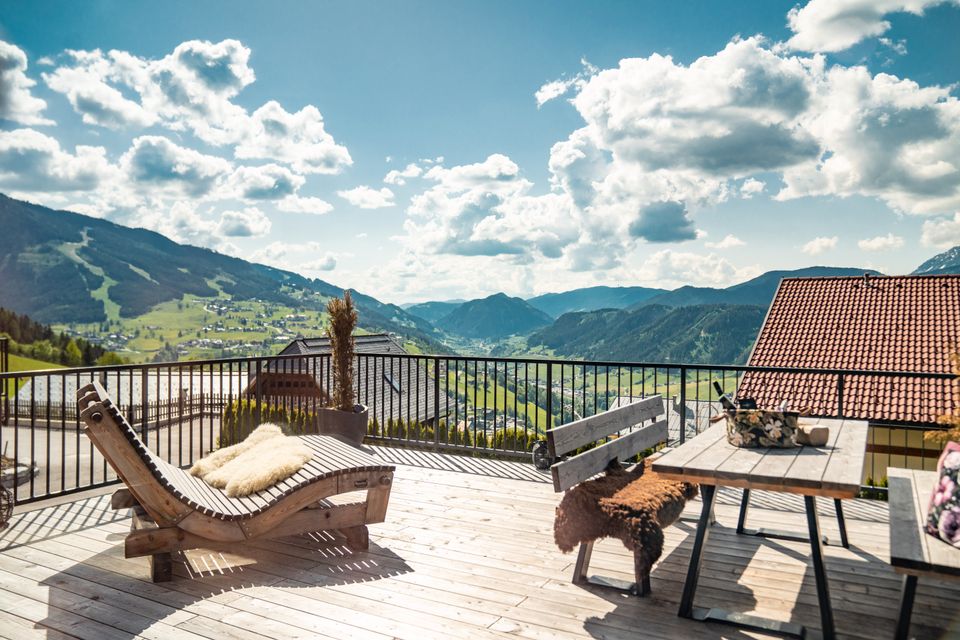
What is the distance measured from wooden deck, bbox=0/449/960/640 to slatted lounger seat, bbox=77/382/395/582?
0.19 meters

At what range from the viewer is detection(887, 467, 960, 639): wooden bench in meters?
1.93

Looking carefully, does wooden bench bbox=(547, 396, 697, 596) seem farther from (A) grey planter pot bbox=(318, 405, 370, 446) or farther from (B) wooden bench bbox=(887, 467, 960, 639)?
(A) grey planter pot bbox=(318, 405, 370, 446)

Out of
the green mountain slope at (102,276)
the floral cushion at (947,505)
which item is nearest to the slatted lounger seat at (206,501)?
the floral cushion at (947,505)

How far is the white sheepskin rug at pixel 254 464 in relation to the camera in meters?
3.39

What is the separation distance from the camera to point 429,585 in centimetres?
299

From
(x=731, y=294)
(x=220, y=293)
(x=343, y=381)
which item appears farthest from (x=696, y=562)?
(x=731, y=294)

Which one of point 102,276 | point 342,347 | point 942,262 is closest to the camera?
point 342,347

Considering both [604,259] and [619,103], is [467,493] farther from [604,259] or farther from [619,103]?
[604,259]

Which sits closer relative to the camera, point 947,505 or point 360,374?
point 947,505

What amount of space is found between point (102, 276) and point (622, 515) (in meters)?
180

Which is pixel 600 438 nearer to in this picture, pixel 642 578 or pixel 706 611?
pixel 642 578

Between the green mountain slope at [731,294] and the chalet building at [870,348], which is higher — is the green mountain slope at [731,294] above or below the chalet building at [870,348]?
above

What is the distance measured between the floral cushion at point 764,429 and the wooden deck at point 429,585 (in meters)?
0.72

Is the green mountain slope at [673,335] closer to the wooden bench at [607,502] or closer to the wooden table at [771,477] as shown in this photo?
the wooden bench at [607,502]
